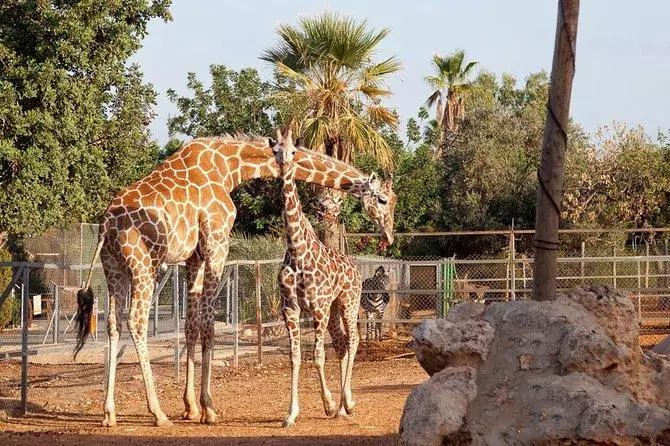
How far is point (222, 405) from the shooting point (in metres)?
12.2

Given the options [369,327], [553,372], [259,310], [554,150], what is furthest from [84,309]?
[369,327]

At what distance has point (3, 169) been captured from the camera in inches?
657

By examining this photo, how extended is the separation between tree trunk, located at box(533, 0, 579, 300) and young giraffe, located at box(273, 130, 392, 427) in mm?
4251

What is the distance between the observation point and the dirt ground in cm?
963

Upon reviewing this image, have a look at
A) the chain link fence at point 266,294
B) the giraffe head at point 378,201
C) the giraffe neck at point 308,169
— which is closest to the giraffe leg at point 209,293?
the giraffe neck at point 308,169

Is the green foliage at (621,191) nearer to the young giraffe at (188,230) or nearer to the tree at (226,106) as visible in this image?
the tree at (226,106)

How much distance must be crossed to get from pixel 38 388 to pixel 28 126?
475cm

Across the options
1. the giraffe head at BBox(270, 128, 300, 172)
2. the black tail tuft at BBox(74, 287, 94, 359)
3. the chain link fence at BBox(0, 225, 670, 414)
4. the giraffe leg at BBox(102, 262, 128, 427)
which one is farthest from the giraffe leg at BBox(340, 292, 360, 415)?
the chain link fence at BBox(0, 225, 670, 414)

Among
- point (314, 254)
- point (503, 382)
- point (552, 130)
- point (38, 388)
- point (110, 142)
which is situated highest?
point (110, 142)

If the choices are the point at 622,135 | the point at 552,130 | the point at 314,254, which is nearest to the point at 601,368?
the point at 552,130

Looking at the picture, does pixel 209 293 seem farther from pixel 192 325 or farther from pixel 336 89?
pixel 336 89

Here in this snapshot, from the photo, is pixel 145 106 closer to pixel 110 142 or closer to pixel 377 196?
pixel 110 142

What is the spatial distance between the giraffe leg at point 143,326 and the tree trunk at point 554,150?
5167 mm

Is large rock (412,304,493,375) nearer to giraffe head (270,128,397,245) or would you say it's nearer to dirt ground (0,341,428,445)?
dirt ground (0,341,428,445)
